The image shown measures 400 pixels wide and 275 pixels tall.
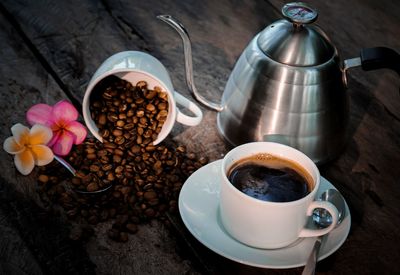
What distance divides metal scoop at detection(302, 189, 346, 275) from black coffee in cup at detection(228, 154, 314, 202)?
0.20ft

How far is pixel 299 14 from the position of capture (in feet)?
3.20

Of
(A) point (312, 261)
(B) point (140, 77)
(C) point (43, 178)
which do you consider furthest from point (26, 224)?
(A) point (312, 261)

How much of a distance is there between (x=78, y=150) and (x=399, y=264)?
1.89ft

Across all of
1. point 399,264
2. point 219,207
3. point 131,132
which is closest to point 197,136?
point 131,132

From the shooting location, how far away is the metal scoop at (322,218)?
0.82 metres

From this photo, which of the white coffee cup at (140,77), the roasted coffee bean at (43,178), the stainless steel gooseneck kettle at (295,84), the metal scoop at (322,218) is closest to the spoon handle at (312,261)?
the metal scoop at (322,218)

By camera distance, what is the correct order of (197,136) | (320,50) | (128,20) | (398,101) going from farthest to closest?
(128,20), (398,101), (197,136), (320,50)

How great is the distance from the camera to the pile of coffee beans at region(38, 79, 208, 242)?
0.96 meters

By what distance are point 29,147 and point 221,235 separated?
0.38 meters

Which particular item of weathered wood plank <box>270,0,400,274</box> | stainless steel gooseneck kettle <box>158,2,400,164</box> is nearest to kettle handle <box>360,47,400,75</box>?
stainless steel gooseneck kettle <box>158,2,400,164</box>

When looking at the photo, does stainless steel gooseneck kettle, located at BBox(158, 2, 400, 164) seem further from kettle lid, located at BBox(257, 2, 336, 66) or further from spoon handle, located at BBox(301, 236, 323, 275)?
spoon handle, located at BBox(301, 236, 323, 275)

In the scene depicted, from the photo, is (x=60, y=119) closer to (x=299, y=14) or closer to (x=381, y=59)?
(x=299, y=14)

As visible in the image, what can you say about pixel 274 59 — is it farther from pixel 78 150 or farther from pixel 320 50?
pixel 78 150

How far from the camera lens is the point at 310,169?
88 centimetres
